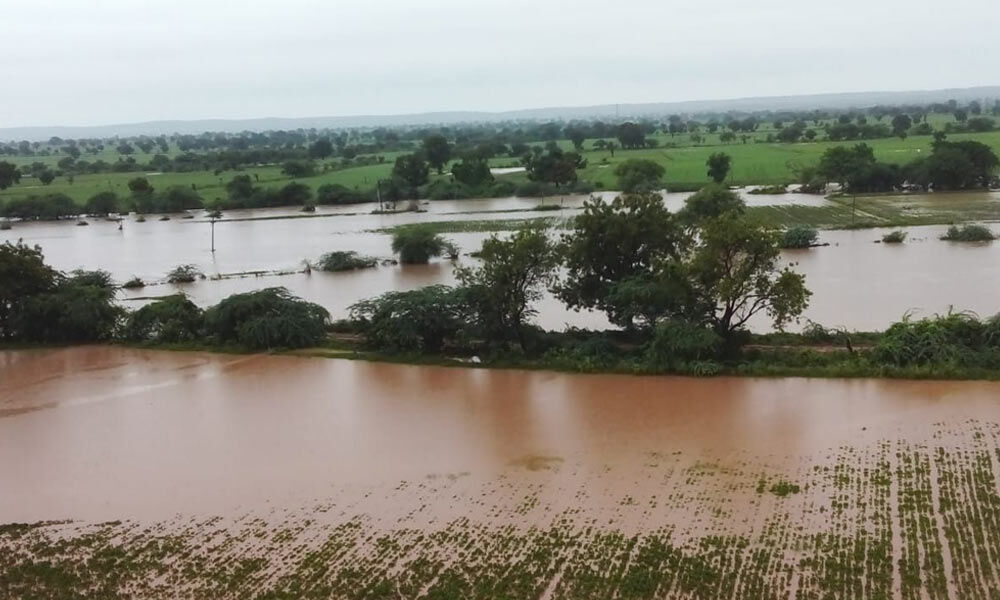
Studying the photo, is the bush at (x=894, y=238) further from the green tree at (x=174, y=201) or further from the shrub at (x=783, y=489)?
the green tree at (x=174, y=201)

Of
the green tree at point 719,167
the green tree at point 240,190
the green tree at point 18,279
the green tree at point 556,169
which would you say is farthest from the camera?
the green tree at point 240,190

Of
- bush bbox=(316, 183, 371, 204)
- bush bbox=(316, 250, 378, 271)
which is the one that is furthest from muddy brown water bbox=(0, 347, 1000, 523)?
bush bbox=(316, 183, 371, 204)

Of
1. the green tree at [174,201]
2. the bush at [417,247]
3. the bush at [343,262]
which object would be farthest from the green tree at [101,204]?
the bush at [417,247]

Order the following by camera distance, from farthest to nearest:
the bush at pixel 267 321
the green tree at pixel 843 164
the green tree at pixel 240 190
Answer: the green tree at pixel 240 190 → the green tree at pixel 843 164 → the bush at pixel 267 321

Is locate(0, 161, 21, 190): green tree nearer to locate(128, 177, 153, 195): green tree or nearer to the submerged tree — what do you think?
locate(128, 177, 153, 195): green tree

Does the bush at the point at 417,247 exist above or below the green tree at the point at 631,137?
below

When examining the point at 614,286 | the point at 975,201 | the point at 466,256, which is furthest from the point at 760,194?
the point at 614,286

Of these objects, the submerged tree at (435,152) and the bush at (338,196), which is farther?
the submerged tree at (435,152)
